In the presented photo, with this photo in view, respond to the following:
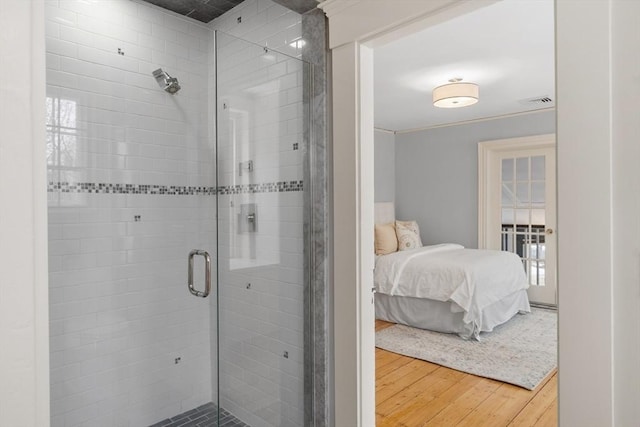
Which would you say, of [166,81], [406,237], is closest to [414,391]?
[166,81]

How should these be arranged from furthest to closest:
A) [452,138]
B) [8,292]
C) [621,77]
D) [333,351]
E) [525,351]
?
[452,138] < [525,351] < [333,351] < [621,77] < [8,292]

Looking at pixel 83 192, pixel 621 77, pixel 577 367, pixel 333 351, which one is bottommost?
pixel 333 351

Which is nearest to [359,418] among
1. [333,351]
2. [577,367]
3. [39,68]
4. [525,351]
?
[333,351]

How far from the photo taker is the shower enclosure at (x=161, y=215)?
2.02m

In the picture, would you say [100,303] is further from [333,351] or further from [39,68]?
[39,68]

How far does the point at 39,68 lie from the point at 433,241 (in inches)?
234

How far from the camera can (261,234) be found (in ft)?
6.90

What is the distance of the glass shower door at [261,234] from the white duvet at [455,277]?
225 centimetres

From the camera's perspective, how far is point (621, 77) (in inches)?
47.2

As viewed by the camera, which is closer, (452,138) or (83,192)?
(83,192)

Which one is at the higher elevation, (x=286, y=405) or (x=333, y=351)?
(x=333, y=351)

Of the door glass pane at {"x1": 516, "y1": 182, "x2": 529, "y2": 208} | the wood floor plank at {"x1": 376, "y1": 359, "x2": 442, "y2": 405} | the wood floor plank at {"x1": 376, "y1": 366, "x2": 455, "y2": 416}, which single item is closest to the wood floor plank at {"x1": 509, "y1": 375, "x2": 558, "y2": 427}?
the wood floor plank at {"x1": 376, "y1": 366, "x2": 455, "y2": 416}

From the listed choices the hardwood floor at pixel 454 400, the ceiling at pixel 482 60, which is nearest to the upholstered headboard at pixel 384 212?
the ceiling at pixel 482 60

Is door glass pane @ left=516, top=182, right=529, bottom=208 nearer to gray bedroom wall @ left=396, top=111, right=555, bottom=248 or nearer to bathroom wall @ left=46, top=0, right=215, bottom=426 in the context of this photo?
gray bedroom wall @ left=396, top=111, right=555, bottom=248
